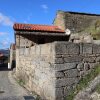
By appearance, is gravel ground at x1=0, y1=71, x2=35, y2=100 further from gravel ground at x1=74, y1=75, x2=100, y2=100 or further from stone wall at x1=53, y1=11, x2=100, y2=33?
stone wall at x1=53, y1=11, x2=100, y2=33

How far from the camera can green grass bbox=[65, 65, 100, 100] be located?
20.7 feet

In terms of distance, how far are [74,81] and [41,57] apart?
162 cm

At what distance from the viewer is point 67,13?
24516mm

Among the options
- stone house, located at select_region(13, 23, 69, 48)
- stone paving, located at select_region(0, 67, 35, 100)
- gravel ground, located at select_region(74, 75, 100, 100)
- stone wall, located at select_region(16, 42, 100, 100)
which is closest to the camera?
gravel ground, located at select_region(74, 75, 100, 100)

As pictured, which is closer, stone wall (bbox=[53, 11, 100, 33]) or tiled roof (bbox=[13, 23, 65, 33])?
tiled roof (bbox=[13, 23, 65, 33])

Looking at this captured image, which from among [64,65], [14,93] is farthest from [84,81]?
[14,93]

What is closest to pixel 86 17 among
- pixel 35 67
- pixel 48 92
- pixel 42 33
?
pixel 42 33

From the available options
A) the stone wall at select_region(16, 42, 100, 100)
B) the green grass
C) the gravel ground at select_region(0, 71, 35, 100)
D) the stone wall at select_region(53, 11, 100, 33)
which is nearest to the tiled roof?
the stone wall at select_region(53, 11, 100, 33)

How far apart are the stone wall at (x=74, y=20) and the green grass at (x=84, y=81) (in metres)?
17.0

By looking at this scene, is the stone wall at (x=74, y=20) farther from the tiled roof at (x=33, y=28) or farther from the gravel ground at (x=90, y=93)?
the gravel ground at (x=90, y=93)

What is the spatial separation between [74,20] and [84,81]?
18.6 metres

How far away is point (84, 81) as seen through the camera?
257 inches

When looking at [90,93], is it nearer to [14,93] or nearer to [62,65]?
[62,65]

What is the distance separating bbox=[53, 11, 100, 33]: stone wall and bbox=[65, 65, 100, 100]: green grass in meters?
17.0
